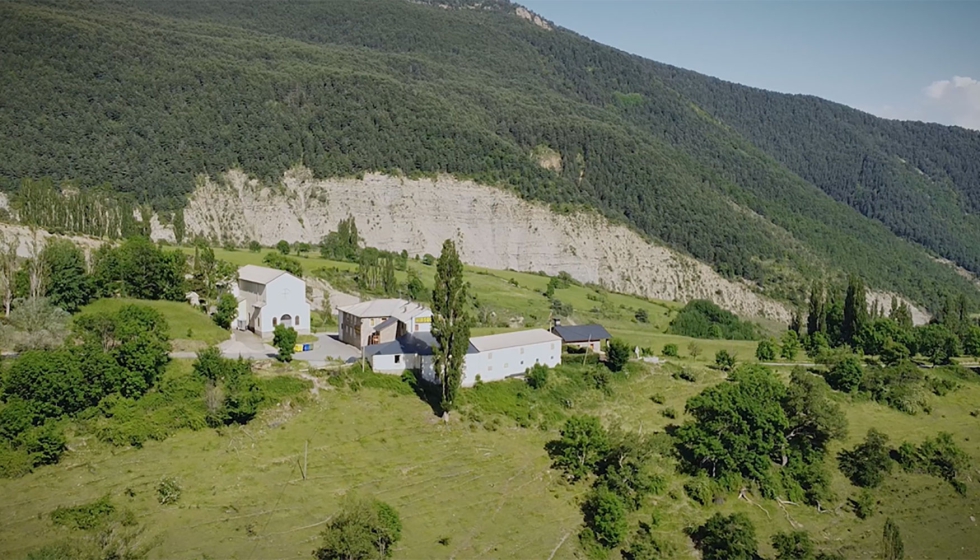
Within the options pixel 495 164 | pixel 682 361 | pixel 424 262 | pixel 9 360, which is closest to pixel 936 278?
pixel 495 164

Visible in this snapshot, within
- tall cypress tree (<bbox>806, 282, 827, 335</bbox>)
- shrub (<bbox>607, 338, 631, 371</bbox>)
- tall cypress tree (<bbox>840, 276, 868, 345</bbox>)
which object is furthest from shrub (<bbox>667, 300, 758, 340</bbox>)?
shrub (<bbox>607, 338, 631, 371</bbox>)

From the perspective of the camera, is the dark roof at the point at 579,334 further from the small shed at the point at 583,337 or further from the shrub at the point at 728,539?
the shrub at the point at 728,539

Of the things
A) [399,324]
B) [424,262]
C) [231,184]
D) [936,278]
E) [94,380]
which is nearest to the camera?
[94,380]

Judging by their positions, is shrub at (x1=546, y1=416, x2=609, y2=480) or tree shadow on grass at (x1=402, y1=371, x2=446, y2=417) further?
tree shadow on grass at (x1=402, y1=371, x2=446, y2=417)

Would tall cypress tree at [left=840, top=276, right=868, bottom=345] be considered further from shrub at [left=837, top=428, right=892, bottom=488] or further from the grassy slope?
shrub at [left=837, top=428, right=892, bottom=488]

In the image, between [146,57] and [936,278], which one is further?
[936,278]

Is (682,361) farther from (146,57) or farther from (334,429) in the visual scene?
(146,57)
